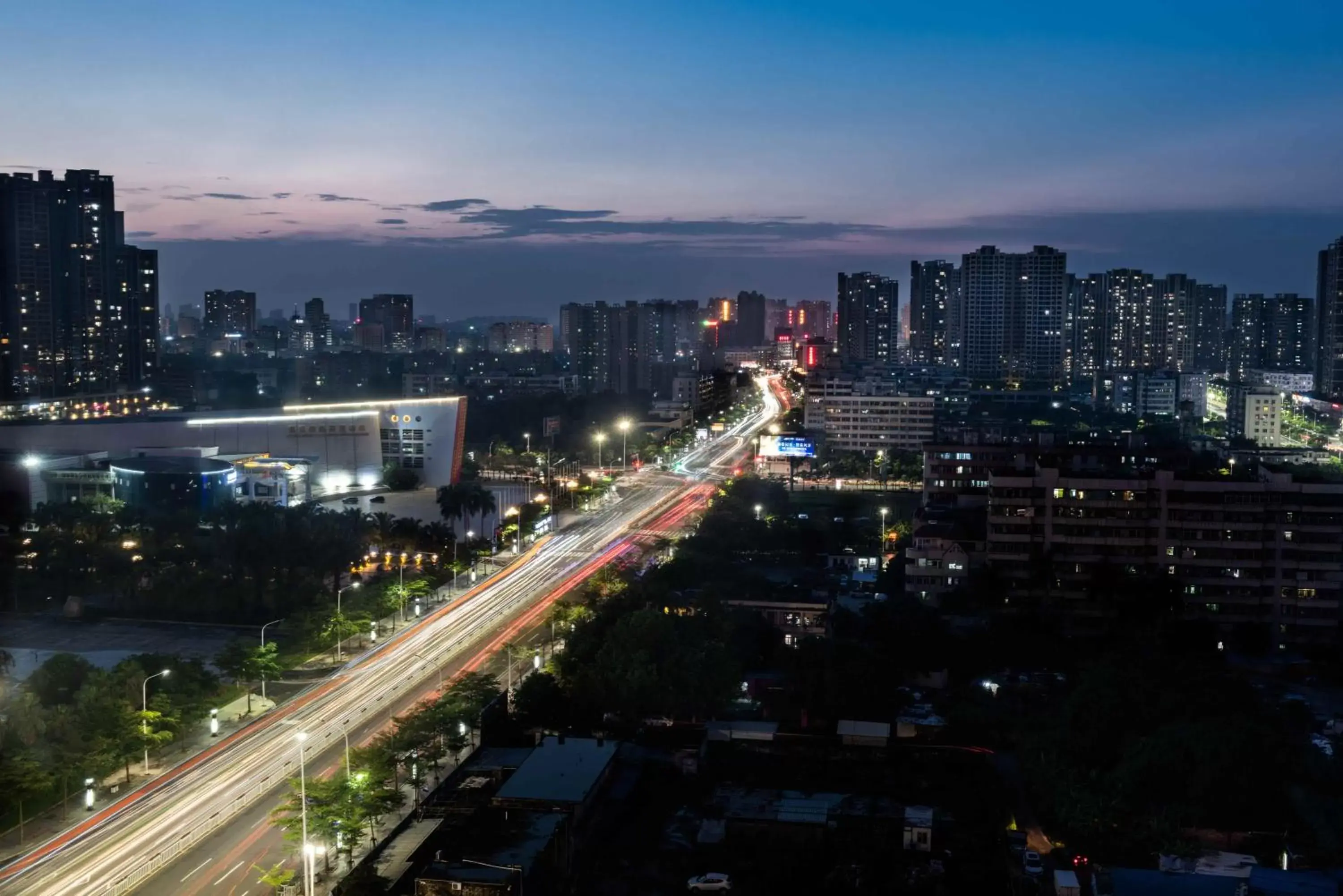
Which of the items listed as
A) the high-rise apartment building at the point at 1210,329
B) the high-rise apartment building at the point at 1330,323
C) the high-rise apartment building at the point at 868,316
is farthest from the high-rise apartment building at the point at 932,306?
the high-rise apartment building at the point at 1330,323

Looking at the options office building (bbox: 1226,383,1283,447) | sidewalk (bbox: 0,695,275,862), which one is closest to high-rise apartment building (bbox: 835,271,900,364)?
office building (bbox: 1226,383,1283,447)

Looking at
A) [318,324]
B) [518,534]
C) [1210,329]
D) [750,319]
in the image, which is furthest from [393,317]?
[518,534]

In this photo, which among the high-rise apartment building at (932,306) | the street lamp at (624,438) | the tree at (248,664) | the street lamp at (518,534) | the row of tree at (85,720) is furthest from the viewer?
the high-rise apartment building at (932,306)

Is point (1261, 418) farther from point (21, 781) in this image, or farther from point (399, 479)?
point (21, 781)

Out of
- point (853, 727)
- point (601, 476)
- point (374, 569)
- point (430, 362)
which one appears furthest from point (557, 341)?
point (853, 727)

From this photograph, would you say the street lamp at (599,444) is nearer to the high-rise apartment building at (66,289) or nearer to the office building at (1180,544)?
the office building at (1180,544)

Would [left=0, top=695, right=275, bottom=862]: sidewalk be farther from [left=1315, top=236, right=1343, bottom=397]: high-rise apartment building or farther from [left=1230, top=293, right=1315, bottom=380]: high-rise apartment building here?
[left=1230, top=293, right=1315, bottom=380]: high-rise apartment building
